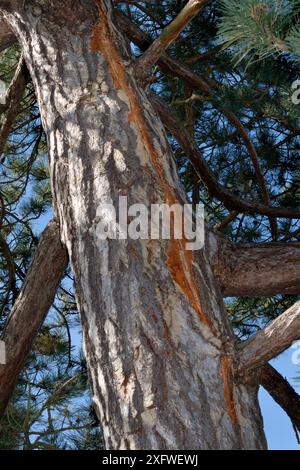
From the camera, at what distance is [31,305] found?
84.7 inches

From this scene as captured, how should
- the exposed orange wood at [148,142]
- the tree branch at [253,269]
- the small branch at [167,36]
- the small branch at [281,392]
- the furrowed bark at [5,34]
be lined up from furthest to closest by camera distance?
the furrowed bark at [5,34], the small branch at [281,392], the small branch at [167,36], the tree branch at [253,269], the exposed orange wood at [148,142]

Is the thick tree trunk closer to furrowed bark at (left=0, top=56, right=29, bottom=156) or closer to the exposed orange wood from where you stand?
the exposed orange wood

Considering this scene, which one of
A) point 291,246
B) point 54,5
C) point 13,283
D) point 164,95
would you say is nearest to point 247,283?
point 291,246

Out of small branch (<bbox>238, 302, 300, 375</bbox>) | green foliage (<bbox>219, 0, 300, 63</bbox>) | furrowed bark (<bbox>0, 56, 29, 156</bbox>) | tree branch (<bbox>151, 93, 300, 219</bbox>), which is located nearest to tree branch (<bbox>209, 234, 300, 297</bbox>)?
small branch (<bbox>238, 302, 300, 375</bbox>)

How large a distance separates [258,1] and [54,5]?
68cm

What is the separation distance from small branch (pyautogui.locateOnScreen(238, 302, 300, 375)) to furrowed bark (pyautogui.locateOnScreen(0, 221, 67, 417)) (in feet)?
2.33

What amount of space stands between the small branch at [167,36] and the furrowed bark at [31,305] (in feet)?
1.59

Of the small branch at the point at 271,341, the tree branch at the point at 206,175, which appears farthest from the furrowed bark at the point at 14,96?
the small branch at the point at 271,341

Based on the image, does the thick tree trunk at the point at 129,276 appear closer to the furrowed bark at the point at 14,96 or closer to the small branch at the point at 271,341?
the small branch at the point at 271,341

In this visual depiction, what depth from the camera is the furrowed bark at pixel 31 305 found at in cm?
211

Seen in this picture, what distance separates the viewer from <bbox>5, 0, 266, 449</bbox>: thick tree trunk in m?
1.50

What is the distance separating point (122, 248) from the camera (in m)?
1.69

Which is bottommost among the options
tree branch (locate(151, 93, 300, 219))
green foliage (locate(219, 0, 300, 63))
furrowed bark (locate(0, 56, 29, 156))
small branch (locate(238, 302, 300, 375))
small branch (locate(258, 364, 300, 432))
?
small branch (locate(238, 302, 300, 375))
